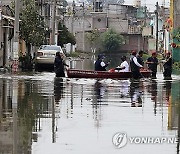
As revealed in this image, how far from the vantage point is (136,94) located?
21703 mm

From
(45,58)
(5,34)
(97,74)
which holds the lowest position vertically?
(97,74)

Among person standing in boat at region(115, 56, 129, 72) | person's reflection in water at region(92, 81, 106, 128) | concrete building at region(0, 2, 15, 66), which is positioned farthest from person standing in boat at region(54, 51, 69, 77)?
concrete building at region(0, 2, 15, 66)

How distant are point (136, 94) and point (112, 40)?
9084cm

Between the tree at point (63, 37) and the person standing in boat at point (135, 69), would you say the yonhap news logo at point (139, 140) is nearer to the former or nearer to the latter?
the person standing in boat at point (135, 69)

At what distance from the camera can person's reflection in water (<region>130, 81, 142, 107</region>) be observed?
18.3m

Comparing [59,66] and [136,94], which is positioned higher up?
[59,66]

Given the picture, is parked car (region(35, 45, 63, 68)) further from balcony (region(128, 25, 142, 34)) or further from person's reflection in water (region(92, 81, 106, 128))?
balcony (region(128, 25, 142, 34))

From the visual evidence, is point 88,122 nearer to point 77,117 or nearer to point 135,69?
point 77,117

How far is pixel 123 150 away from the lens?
1043 centimetres

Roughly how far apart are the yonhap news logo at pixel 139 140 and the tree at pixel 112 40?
3916 inches

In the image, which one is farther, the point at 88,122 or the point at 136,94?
the point at 136,94

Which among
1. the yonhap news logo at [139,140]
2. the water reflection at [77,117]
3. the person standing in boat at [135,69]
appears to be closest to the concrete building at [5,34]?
the person standing in boat at [135,69]

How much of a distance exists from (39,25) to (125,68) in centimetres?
1702

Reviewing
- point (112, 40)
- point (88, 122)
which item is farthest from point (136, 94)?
point (112, 40)
